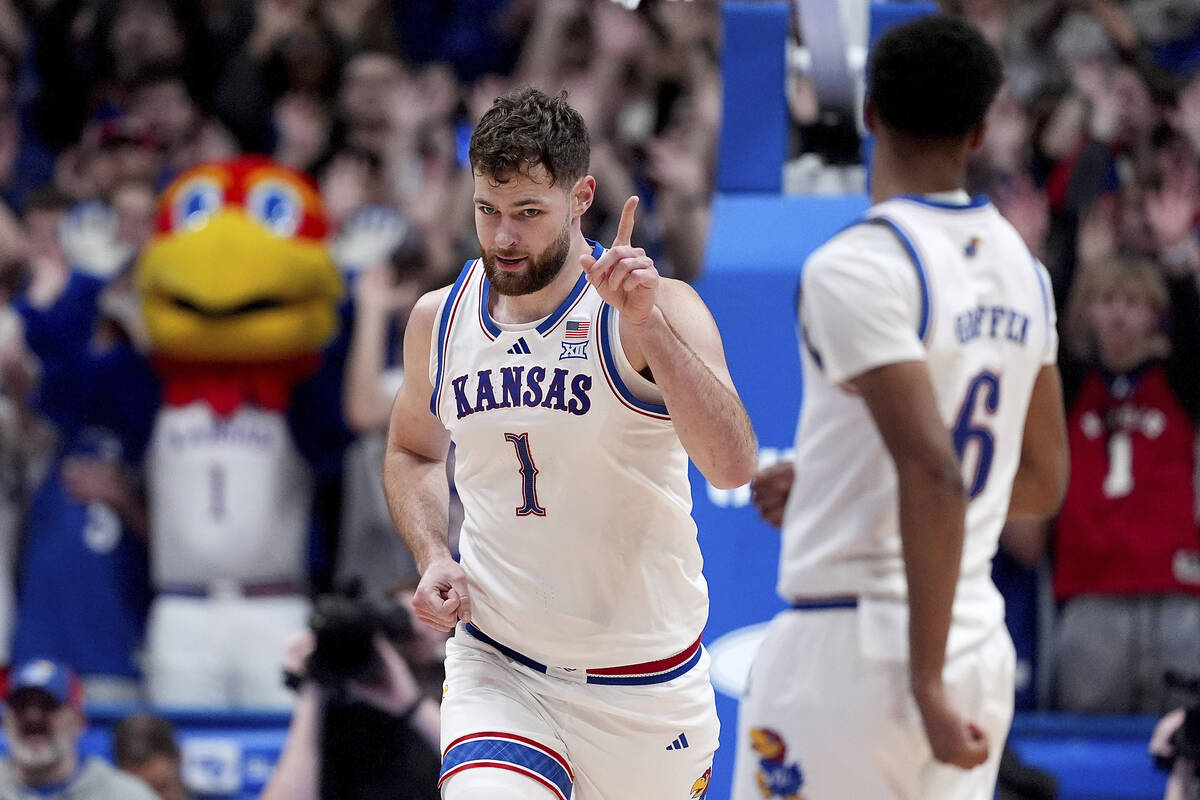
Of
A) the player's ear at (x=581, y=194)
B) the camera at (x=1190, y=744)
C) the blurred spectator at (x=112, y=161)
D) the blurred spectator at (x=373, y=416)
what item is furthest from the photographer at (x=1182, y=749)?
the blurred spectator at (x=112, y=161)

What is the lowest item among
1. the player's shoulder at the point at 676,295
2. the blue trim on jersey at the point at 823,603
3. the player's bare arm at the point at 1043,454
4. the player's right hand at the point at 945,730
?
the player's right hand at the point at 945,730

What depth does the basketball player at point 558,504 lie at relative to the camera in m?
3.84

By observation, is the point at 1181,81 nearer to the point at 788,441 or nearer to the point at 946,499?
the point at 788,441

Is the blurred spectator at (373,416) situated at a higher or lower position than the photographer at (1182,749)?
higher

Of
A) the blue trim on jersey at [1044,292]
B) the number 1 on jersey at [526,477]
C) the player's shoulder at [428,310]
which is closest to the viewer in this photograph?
the blue trim on jersey at [1044,292]

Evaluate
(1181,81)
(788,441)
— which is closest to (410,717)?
(788,441)

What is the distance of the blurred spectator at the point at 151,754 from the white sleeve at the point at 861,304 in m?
4.11

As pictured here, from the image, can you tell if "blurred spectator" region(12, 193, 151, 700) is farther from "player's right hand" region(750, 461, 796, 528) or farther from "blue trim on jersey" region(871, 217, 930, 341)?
"blue trim on jersey" region(871, 217, 930, 341)

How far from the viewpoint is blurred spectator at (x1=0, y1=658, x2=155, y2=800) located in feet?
21.1

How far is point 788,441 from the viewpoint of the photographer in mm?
5586

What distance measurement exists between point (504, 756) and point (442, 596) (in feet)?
1.25

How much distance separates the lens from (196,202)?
8.27 meters

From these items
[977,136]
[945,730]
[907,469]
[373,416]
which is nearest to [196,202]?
[373,416]

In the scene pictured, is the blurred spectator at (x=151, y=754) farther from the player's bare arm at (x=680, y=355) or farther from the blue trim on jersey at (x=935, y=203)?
the blue trim on jersey at (x=935, y=203)
